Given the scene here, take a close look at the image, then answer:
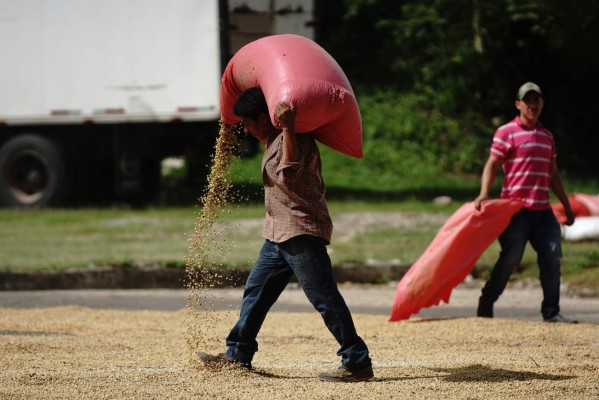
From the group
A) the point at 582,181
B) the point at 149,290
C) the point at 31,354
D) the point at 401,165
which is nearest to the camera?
the point at 31,354

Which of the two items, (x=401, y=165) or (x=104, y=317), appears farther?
(x=401, y=165)

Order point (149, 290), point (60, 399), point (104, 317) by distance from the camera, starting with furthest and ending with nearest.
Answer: point (149, 290) < point (104, 317) < point (60, 399)

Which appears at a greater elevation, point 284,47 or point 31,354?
point 284,47

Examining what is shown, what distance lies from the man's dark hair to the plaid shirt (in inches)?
7.9

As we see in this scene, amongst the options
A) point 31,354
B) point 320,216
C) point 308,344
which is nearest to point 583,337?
point 308,344

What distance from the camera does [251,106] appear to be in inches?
272

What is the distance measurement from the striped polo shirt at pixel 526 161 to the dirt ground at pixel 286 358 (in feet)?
3.30

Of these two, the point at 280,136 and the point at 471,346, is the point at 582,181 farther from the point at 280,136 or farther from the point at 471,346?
the point at 280,136

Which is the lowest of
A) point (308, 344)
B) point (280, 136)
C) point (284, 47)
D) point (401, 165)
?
point (401, 165)

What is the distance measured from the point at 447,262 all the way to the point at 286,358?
2132 mm

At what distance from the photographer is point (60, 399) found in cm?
635

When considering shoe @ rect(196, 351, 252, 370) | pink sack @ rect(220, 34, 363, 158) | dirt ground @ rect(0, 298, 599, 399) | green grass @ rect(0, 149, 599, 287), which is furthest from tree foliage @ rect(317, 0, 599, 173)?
shoe @ rect(196, 351, 252, 370)

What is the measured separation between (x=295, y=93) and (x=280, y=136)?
0.29m

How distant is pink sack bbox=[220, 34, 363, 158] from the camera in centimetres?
673
